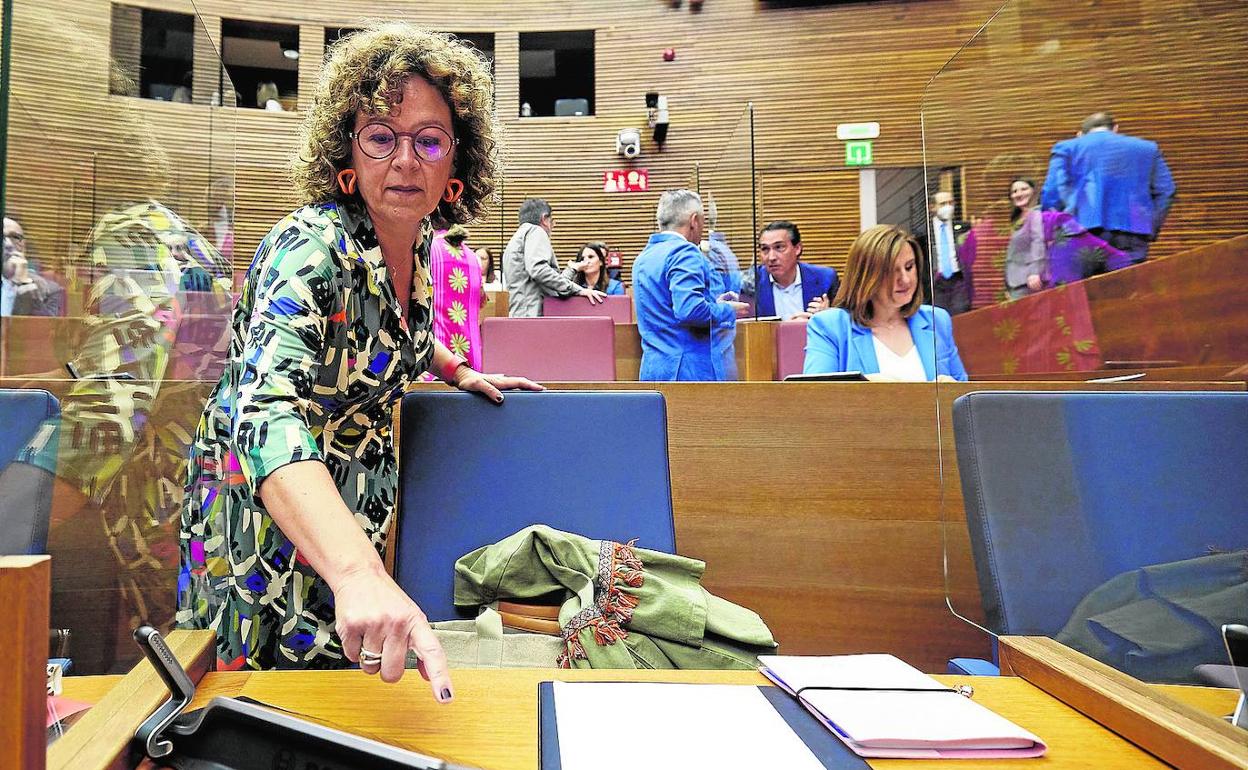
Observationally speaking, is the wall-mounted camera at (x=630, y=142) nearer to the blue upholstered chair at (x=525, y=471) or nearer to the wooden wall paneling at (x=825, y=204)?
the wooden wall paneling at (x=825, y=204)

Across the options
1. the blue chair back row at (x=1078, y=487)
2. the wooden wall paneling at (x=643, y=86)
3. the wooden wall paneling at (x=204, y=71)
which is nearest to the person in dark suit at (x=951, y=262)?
the blue chair back row at (x=1078, y=487)

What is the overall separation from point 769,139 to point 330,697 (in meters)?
7.73

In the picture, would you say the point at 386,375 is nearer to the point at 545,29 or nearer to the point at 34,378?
the point at 34,378

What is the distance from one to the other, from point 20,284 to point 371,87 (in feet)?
2.13

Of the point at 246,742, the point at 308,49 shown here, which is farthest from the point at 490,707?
the point at 308,49

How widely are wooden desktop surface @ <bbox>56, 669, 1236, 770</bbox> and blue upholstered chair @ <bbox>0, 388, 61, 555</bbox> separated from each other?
11cm

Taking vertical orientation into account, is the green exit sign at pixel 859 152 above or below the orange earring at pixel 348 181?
above

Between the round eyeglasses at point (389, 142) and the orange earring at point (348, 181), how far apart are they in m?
0.04

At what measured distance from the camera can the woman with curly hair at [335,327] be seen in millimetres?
845

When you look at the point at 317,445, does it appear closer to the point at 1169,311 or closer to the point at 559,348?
the point at 1169,311

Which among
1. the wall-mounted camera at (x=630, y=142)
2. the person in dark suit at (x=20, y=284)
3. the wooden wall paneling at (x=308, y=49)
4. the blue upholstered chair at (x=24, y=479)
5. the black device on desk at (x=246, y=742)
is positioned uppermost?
the wooden wall paneling at (x=308, y=49)

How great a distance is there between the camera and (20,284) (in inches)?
17.0

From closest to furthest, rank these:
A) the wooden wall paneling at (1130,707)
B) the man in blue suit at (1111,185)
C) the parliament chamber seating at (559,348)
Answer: the wooden wall paneling at (1130,707) → the man in blue suit at (1111,185) → the parliament chamber seating at (559,348)

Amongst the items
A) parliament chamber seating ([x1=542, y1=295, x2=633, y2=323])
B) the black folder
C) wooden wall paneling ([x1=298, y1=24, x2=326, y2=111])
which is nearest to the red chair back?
parliament chamber seating ([x1=542, y1=295, x2=633, y2=323])
